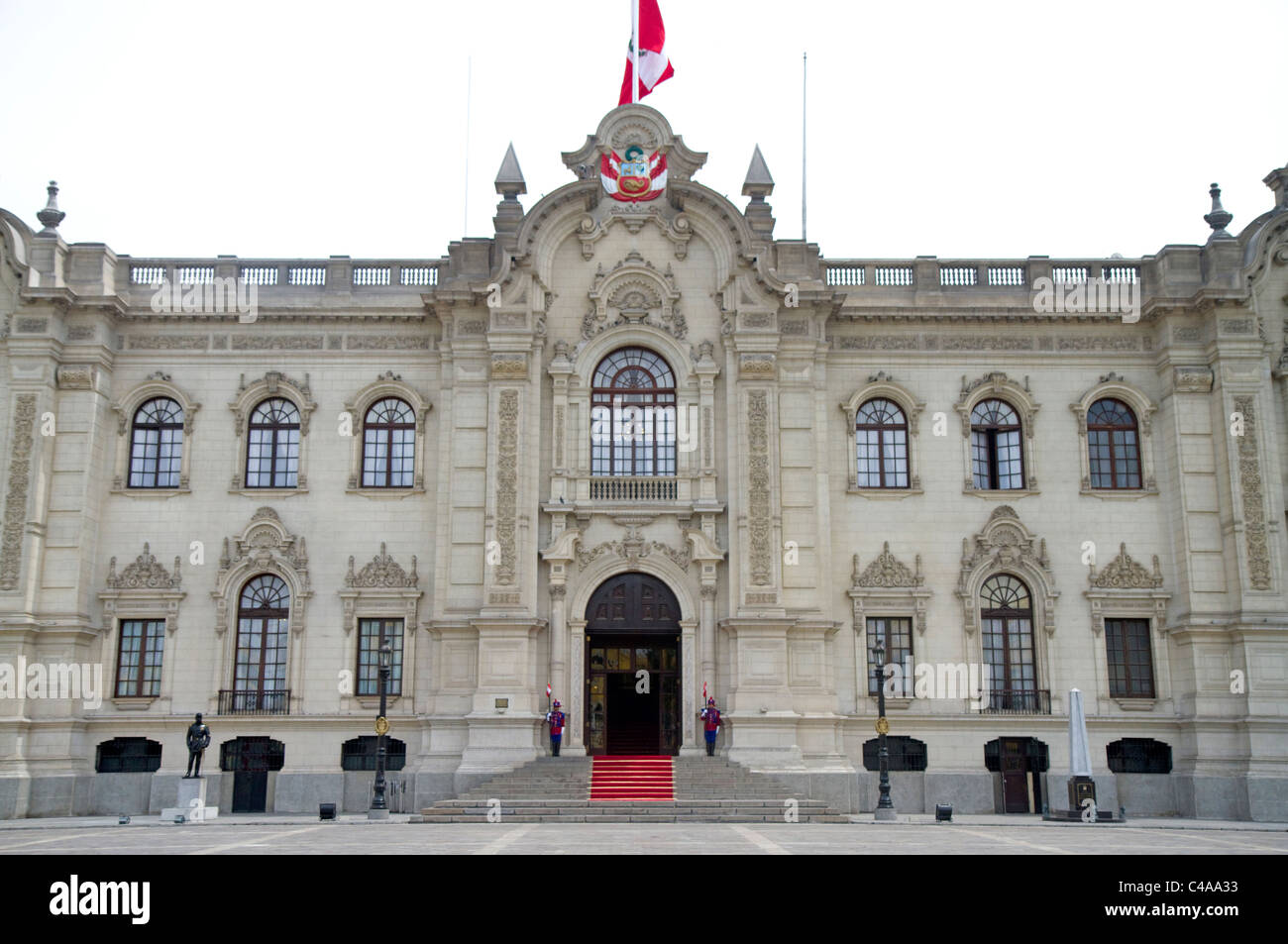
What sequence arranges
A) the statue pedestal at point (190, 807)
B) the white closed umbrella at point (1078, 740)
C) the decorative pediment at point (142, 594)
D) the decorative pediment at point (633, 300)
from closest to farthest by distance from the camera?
the statue pedestal at point (190, 807)
the white closed umbrella at point (1078, 740)
the decorative pediment at point (142, 594)
the decorative pediment at point (633, 300)

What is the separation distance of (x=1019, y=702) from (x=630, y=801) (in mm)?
10934

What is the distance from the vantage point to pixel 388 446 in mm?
33281

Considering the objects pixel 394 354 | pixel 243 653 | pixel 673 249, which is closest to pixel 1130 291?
pixel 673 249

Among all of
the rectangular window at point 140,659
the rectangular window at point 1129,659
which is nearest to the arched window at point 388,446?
the rectangular window at point 140,659

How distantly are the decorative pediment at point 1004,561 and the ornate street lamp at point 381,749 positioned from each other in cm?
1464

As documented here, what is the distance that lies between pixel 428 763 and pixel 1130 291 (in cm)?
2220

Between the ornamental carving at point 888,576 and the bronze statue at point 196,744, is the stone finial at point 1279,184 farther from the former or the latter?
the bronze statue at point 196,744

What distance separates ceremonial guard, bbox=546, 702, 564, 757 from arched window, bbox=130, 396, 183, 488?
11.8 m

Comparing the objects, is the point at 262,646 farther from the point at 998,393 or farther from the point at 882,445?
the point at 998,393

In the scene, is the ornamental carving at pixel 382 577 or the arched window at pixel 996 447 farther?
the arched window at pixel 996 447

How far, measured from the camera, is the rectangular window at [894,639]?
3209cm

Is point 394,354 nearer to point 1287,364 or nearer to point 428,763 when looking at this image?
point 428,763

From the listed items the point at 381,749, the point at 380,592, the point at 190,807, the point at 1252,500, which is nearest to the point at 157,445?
the point at 380,592
